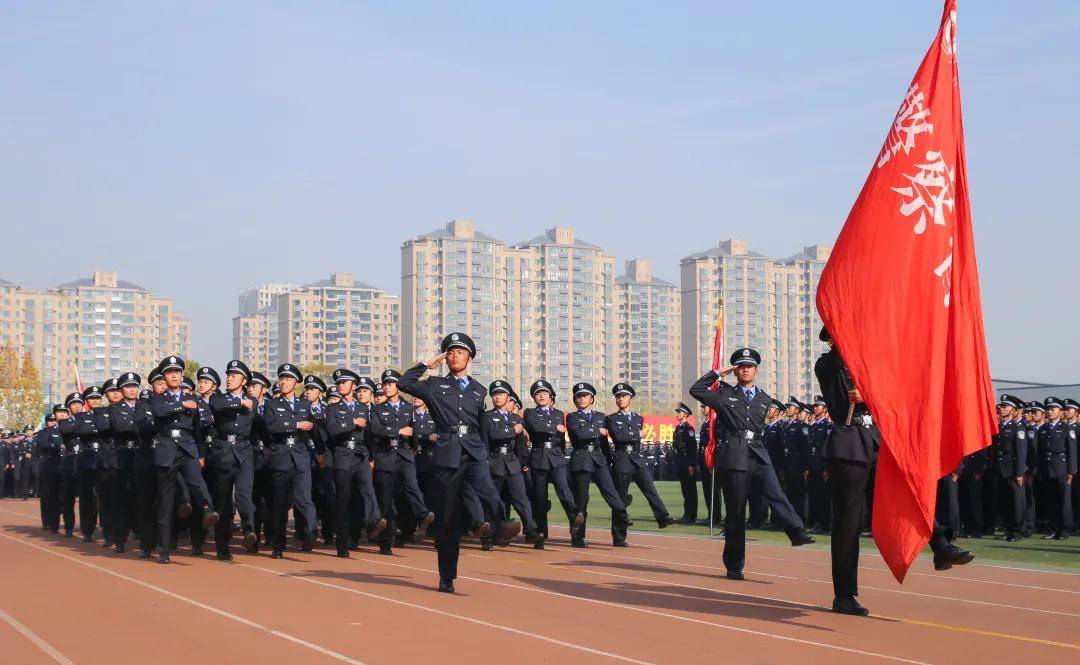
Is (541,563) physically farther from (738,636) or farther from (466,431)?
(738,636)

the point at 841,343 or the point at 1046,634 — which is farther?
the point at 841,343

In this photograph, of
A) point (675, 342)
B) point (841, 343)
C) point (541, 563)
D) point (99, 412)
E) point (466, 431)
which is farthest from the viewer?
point (675, 342)

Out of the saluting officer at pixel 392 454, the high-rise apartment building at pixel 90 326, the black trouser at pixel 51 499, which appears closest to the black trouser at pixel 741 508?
the saluting officer at pixel 392 454

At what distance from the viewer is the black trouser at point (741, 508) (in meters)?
12.4

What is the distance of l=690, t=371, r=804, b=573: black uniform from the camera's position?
1238 cm

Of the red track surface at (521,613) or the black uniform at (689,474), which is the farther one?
the black uniform at (689,474)

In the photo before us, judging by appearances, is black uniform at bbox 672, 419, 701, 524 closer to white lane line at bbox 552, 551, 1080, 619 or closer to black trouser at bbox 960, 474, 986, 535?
black trouser at bbox 960, 474, 986, 535

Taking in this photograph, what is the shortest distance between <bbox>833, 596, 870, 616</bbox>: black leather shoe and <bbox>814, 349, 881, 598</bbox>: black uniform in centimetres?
4

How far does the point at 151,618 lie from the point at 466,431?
3.13 m

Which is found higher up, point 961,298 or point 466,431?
point 961,298

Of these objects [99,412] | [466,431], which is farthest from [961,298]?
[99,412]

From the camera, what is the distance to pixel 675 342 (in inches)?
5851

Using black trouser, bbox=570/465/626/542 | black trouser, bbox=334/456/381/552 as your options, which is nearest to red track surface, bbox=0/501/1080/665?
black trouser, bbox=334/456/381/552

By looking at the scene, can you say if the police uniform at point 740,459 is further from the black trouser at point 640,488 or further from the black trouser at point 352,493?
the black trouser at point 352,493
